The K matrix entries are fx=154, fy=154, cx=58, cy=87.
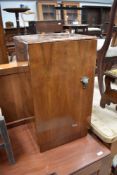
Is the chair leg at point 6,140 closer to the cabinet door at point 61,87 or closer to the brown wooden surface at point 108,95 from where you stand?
the cabinet door at point 61,87

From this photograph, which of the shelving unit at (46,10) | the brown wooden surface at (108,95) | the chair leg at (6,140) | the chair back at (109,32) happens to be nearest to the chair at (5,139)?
the chair leg at (6,140)

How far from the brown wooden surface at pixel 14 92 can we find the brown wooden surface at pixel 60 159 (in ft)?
0.58

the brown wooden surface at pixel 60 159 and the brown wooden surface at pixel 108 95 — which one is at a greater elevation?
the brown wooden surface at pixel 108 95

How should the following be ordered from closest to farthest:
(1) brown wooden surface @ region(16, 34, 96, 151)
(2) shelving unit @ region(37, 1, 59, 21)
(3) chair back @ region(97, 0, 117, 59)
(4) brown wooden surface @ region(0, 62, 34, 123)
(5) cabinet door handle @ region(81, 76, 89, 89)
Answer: (1) brown wooden surface @ region(16, 34, 96, 151) < (5) cabinet door handle @ region(81, 76, 89, 89) < (4) brown wooden surface @ region(0, 62, 34, 123) < (3) chair back @ region(97, 0, 117, 59) < (2) shelving unit @ region(37, 1, 59, 21)

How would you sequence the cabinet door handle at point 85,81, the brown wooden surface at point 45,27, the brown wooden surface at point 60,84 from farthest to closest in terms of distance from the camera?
1. the brown wooden surface at point 45,27
2. the cabinet door handle at point 85,81
3. the brown wooden surface at point 60,84

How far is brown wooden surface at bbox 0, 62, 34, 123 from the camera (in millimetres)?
968

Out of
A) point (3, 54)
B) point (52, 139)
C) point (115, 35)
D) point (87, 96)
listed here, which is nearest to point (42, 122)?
point (52, 139)

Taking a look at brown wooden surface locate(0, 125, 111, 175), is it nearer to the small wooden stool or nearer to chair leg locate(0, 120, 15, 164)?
chair leg locate(0, 120, 15, 164)

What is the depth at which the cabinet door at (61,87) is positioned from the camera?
72cm

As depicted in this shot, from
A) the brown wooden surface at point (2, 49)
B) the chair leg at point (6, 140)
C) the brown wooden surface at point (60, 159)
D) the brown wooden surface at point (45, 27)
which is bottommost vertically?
the brown wooden surface at point (60, 159)

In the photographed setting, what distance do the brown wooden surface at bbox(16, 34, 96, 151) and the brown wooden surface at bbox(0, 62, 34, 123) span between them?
165 mm

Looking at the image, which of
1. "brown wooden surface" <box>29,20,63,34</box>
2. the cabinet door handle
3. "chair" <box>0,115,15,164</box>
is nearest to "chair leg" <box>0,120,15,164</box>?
"chair" <box>0,115,15,164</box>

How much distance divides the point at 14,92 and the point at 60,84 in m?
0.40

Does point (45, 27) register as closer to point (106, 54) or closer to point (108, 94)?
point (106, 54)
